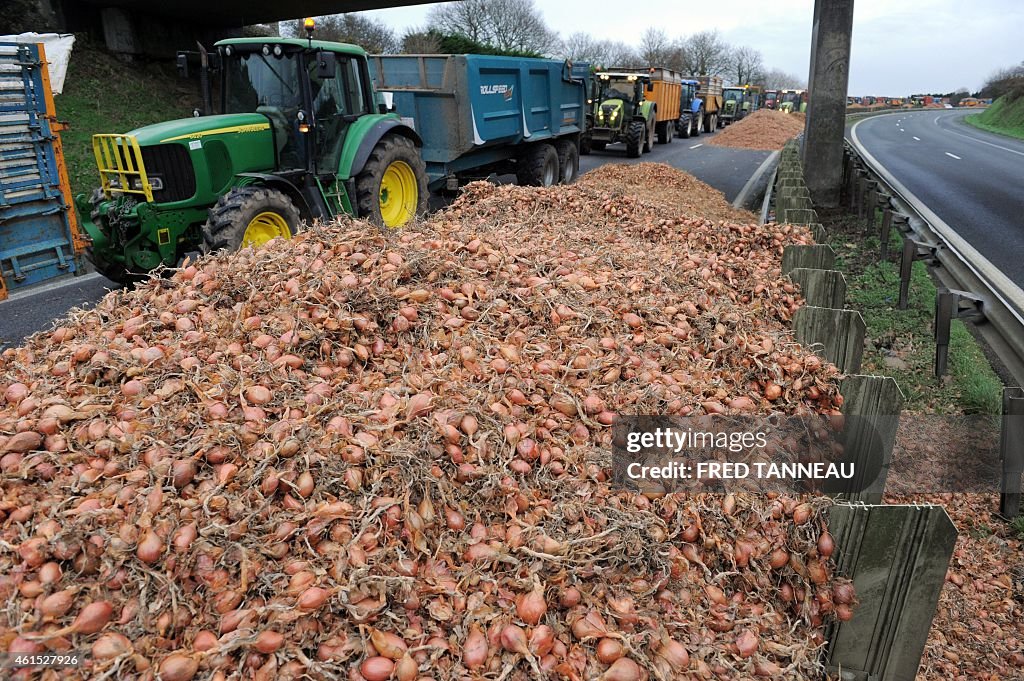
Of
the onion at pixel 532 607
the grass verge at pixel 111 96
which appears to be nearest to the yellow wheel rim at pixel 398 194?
the onion at pixel 532 607

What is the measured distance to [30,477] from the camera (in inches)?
87.5

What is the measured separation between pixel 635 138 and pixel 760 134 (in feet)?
32.3

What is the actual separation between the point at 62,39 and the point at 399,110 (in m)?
5.62

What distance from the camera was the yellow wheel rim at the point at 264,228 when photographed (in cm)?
657

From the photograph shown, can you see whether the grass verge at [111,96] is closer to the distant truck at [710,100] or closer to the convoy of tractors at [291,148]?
the convoy of tractors at [291,148]

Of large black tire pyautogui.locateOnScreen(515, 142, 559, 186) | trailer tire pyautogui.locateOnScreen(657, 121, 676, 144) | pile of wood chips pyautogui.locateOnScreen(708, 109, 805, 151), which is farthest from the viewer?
trailer tire pyautogui.locateOnScreen(657, 121, 676, 144)

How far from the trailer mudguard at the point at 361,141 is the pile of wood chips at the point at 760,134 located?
21.4 meters

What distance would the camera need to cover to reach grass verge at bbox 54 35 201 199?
48.8 ft

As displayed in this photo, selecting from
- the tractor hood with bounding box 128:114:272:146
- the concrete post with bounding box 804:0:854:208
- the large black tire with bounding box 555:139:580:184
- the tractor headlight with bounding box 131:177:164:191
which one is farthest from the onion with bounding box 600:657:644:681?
the large black tire with bounding box 555:139:580:184

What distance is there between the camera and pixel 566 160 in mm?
14203

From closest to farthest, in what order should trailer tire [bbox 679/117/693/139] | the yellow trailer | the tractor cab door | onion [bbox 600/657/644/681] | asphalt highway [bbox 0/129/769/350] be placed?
onion [bbox 600/657/644/681], asphalt highway [bbox 0/129/769/350], the tractor cab door, the yellow trailer, trailer tire [bbox 679/117/693/139]

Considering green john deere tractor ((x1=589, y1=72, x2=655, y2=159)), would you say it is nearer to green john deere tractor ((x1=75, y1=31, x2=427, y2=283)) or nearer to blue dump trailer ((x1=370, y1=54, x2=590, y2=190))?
blue dump trailer ((x1=370, y1=54, x2=590, y2=190))

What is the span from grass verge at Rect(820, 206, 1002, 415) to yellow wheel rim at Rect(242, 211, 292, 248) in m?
5.93

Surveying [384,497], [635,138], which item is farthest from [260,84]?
[635,138]
